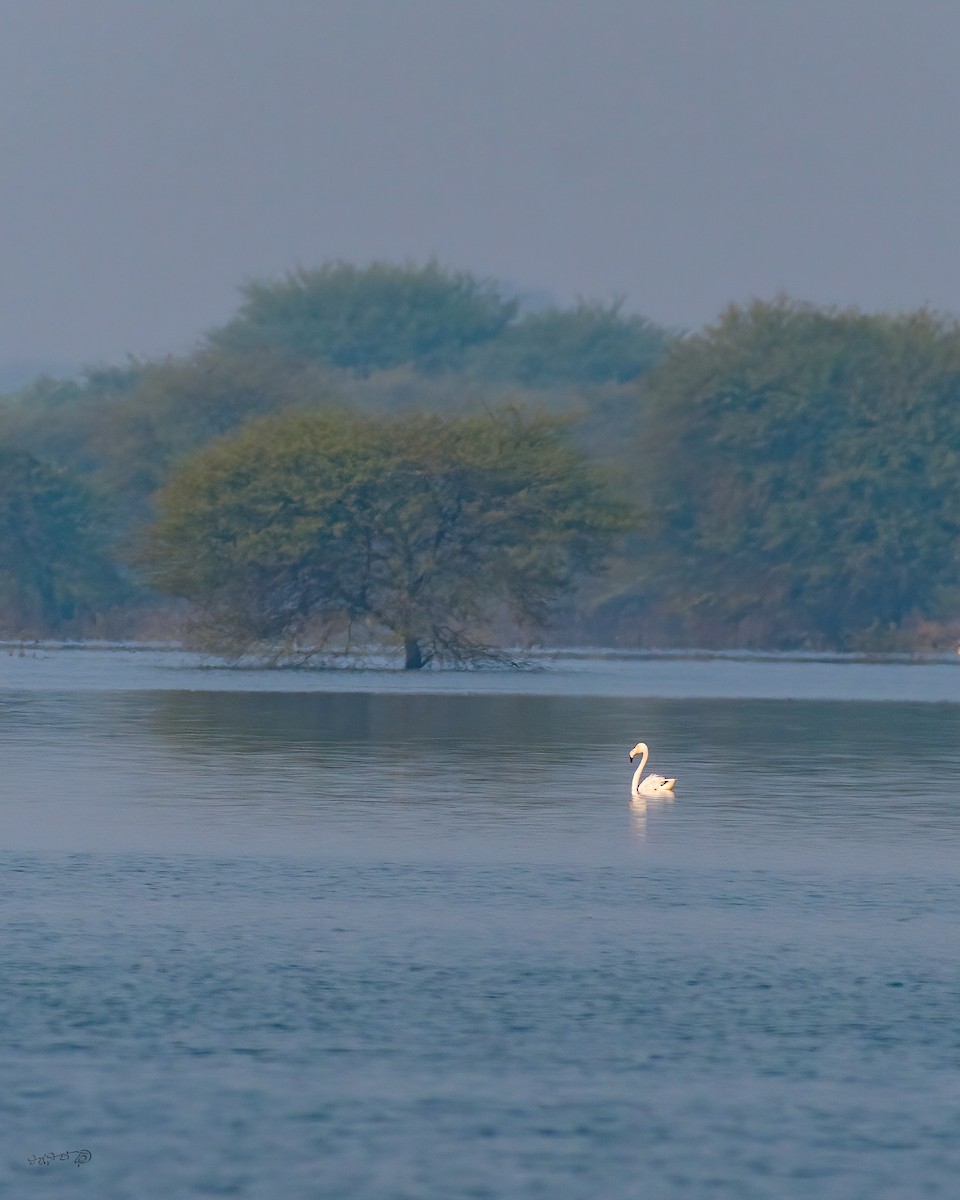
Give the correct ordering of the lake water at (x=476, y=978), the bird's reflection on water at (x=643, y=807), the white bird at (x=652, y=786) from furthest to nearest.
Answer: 1. the white bird at (x=652, y=786)
2. the bird's reflection on water at (x=643, y=807)
3. the lake water at (x=476, y=978)

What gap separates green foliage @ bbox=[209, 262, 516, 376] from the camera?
423 feet

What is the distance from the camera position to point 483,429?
6144cm

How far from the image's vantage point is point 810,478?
260 ft

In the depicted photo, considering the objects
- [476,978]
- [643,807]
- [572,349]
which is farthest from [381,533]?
[572,349]

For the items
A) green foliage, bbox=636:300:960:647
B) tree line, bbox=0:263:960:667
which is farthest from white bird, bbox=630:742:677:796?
green foliage, bbox=636:300:960:647

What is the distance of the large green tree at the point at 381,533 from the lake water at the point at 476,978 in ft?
100

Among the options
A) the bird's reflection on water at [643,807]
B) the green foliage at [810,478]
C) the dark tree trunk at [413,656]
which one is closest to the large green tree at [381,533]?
the dark tree trunk at [413,656]

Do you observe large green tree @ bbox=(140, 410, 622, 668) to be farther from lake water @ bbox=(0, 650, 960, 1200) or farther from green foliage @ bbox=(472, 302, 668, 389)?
green foliage @ bbox=(472, 302, 668, 389)

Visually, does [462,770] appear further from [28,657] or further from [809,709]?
[28,657]

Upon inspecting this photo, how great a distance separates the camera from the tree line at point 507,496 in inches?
2359

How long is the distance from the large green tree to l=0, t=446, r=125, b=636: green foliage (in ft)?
73.3

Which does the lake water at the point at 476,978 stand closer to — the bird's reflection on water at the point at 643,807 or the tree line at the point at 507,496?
the bird's reflection on water at the point at 643,807

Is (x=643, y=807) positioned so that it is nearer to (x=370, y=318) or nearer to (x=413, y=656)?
(x=413, y=656)

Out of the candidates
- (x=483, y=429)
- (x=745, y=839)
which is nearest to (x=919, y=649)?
(x=483, y=429)
